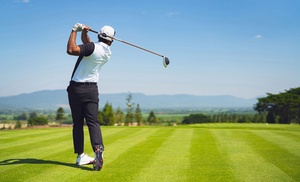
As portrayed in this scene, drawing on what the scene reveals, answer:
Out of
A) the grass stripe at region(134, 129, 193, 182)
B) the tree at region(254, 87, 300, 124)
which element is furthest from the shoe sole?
the tree at region(254, 87, 300, 124)

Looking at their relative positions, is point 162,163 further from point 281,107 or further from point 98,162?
point 281,107

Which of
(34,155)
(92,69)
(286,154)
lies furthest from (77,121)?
(286,154)

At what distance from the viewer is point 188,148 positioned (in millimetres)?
8453

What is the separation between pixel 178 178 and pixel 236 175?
1043 mm

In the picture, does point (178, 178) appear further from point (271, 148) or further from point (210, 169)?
point (271, 148)

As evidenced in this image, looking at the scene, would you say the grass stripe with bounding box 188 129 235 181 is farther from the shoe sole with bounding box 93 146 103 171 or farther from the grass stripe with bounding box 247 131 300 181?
the shoe sole with bounding box 93 146 103 171

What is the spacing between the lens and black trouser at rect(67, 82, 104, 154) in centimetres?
619

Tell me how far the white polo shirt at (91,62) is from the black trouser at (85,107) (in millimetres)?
165

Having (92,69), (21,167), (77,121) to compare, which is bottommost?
(21,167)

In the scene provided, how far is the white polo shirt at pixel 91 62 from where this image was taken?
6.09 metres

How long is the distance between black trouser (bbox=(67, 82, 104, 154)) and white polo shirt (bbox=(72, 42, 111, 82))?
17cm

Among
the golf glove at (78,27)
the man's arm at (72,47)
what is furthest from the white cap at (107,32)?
the man's arm at (72,47)

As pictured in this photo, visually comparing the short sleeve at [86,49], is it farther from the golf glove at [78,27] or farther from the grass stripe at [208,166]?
the grass stripe at [208,166]

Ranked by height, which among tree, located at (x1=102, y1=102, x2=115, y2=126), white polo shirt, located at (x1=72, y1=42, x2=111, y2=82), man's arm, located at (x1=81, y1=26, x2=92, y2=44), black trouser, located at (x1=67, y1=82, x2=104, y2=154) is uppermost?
man's arm, located at (x1=81, y1=26, x2=92, y2=44)
